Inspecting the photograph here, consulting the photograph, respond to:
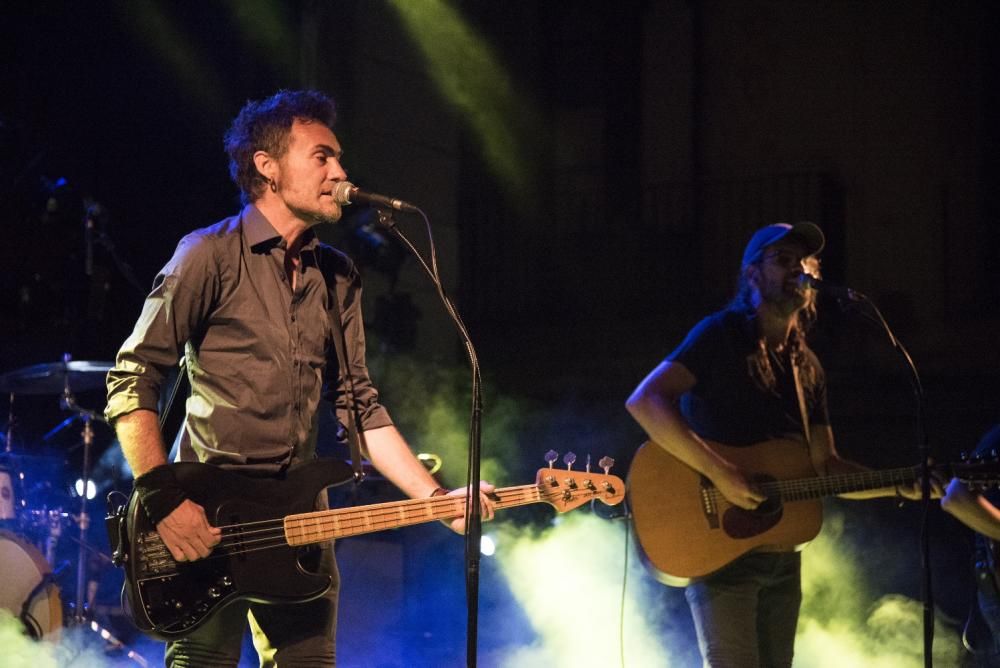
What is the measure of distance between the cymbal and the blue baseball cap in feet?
12.0

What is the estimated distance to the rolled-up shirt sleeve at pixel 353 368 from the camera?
3873 mm

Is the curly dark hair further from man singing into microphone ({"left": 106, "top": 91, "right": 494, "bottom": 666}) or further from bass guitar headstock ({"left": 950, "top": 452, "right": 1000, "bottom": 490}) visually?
bass guitar headstock ({"left": 950, "top": 452, "right": 1000, "bottom": 490})

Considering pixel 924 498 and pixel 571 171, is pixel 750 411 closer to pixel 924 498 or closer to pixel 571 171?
pixel 924 498

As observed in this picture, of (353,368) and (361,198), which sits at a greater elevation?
(361,198)

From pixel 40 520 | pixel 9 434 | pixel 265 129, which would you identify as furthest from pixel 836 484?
pixel 9 434

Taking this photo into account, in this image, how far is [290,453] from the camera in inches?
137

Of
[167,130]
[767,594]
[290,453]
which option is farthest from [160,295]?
[167,130]

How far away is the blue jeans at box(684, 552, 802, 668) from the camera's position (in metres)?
4.08

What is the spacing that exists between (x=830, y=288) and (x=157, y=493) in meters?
2.75

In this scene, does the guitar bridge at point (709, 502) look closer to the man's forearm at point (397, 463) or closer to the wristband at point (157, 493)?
the man's forearm at point (397, 463)

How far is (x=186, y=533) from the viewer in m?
3.13

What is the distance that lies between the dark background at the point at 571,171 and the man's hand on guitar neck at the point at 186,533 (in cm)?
483

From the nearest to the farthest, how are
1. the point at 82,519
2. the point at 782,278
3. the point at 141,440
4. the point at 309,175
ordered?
the point at 141,440
the point at 309,175
the point at 782,278
the point at 82,519

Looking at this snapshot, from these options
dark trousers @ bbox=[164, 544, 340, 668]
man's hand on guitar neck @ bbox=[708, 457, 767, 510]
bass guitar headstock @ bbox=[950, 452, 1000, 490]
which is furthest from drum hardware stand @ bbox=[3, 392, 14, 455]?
bass guitar headstock @ bbox=[950, 452, 1000, 490]
